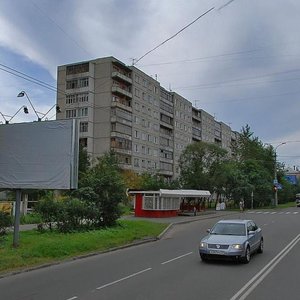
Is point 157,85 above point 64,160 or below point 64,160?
above

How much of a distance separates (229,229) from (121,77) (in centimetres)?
7055

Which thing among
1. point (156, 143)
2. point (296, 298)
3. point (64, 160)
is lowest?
point (296, 298)

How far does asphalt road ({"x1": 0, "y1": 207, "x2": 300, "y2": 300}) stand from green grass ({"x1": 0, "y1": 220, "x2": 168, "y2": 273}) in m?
0.86

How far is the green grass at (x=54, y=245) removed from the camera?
14887 millimetres

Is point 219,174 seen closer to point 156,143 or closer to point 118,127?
point 118,127

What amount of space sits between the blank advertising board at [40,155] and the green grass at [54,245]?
2271 millimetres

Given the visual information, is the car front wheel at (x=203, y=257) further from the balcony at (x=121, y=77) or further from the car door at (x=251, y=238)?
the balcony at (x=121, y=77)

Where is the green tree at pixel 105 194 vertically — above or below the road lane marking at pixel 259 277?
above

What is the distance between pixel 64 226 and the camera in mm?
22219

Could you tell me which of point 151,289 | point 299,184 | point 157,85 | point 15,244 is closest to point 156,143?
point 157,85

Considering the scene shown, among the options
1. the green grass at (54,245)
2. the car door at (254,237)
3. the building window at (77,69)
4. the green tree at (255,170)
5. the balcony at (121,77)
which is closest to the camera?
the green grass at (54,245)

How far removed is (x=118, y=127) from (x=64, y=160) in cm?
6419

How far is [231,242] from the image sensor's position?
14477mm

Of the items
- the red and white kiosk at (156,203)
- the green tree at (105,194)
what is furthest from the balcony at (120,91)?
the green tree at (105,194)
